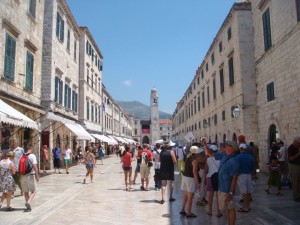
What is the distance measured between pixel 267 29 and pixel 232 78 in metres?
6.06

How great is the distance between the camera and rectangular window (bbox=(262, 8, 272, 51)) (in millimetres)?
14992

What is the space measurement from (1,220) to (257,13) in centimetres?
1539

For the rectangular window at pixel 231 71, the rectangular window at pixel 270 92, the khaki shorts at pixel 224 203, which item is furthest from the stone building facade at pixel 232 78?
the khaki shorts at pixel 224 203

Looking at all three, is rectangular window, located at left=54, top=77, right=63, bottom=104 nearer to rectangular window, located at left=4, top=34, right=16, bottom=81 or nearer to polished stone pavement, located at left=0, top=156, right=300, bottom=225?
rectangular window, located at left=4, top=34, right=16, bottom=81

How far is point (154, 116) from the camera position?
10188 centimetres

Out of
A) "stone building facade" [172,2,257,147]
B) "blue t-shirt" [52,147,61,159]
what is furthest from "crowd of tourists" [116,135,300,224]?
"blue t-shirt" [52,147,61,159]

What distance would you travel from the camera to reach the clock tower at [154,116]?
101m

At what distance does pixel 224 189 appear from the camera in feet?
19.1

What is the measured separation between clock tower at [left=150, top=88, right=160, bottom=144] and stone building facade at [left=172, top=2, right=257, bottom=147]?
233 feet

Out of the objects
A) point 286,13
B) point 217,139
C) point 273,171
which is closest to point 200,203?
point 273,171

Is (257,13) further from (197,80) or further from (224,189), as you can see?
Answer: (197,80)

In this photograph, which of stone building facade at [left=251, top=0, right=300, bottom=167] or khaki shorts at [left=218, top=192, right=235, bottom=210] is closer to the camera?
khaki shorts at [left=218, top=192, right=235, bottom=210]

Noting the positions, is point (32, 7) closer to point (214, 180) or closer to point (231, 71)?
point (231, 71)

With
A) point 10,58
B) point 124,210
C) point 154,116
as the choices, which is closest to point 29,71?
point 10,58
